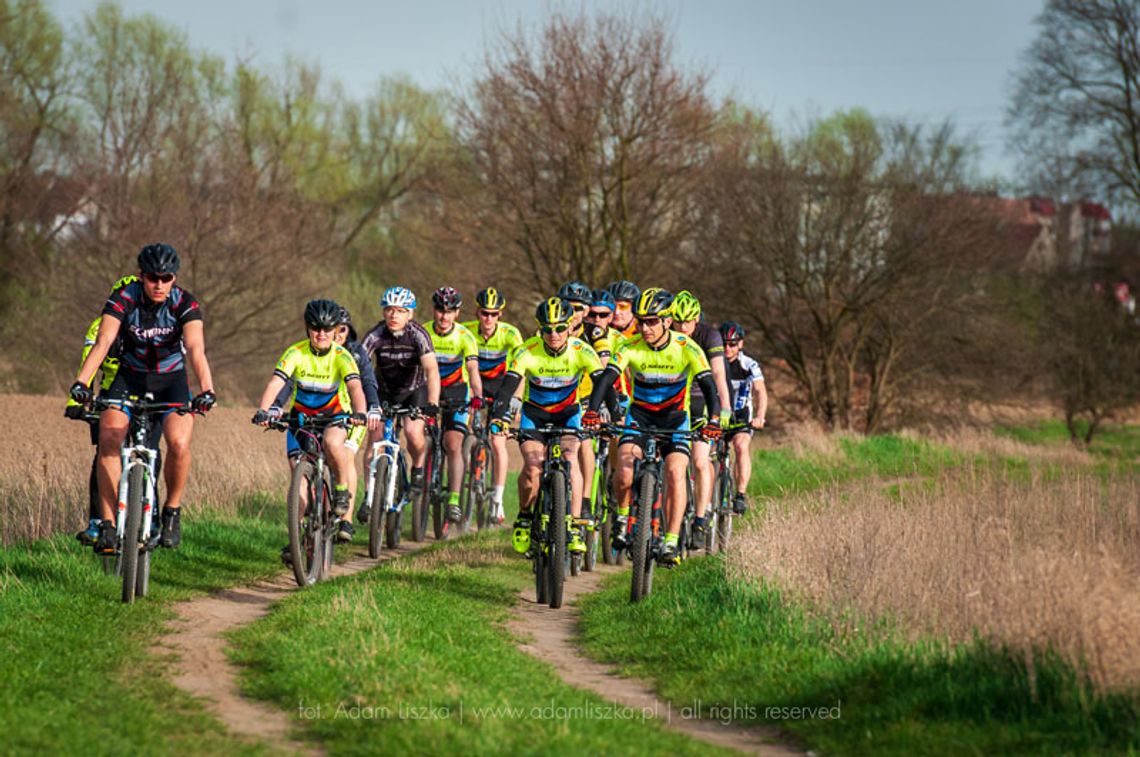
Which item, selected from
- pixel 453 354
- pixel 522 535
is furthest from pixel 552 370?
pixel 453 354

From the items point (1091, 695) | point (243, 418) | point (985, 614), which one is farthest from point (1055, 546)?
point (243, 418)

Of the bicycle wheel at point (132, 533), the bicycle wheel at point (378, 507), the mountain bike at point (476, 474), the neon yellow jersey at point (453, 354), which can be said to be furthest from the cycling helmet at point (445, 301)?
the bicycle wheel at point (132, 533)

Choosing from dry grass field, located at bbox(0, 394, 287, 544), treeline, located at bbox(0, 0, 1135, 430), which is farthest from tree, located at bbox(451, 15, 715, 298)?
dry grass field, located at bbox(0, 394, 287, 544)

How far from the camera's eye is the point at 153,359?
34.6 feet

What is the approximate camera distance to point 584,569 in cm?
1321

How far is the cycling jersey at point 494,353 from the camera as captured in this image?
52.6 ft

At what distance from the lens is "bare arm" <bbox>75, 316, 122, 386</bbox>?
10.1 metres

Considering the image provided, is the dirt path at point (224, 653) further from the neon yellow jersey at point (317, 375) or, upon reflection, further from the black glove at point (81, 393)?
the black glove at point (81, 393)

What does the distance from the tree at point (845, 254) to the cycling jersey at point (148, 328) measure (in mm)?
23925

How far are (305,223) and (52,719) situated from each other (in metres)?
29.8

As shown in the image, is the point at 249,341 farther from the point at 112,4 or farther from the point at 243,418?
the point at 112,4

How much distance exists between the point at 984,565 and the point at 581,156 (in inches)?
944

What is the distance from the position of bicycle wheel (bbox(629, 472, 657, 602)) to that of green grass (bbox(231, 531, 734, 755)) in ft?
3.19

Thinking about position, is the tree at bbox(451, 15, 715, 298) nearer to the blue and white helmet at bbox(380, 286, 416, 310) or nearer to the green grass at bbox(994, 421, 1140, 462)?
the green grass at bbox(994, 421, 1140, 462)
